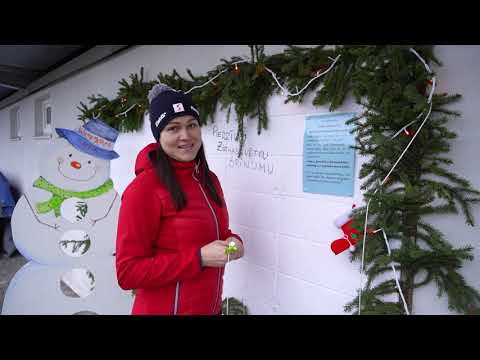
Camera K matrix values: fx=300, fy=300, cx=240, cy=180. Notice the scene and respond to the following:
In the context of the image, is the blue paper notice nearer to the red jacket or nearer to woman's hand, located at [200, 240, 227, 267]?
the red jacket

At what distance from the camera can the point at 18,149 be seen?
188 inches

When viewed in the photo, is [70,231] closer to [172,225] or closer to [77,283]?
[77,283]

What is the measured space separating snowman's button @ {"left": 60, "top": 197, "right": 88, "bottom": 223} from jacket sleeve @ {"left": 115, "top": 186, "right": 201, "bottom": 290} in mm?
899

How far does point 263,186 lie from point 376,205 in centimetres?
81

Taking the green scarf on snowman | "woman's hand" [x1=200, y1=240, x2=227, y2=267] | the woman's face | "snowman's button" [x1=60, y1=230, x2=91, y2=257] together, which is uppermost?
the woman's face

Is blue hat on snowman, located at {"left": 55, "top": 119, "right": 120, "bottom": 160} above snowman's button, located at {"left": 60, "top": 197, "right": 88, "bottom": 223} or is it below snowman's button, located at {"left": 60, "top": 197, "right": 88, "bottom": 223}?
above

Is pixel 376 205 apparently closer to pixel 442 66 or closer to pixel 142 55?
pixel 442 66

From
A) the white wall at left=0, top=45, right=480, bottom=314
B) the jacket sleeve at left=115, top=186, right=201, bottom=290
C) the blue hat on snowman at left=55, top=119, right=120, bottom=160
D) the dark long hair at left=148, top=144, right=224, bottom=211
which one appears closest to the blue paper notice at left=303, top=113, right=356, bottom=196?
the white wall at left=0, top=45, right=480, bottom=314

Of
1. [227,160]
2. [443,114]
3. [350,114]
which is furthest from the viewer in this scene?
[227,160]

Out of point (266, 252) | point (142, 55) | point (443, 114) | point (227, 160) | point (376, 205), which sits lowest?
point (266, 252)

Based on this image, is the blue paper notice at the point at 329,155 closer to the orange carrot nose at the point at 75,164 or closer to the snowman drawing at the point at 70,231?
the snowman drawing at the point at 70,231

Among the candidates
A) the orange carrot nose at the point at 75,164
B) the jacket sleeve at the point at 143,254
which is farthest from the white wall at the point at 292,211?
the orange carrot nose at the point at 75,164

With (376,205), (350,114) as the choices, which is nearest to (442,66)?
(350,114)

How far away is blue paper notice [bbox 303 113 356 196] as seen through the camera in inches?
59.9
